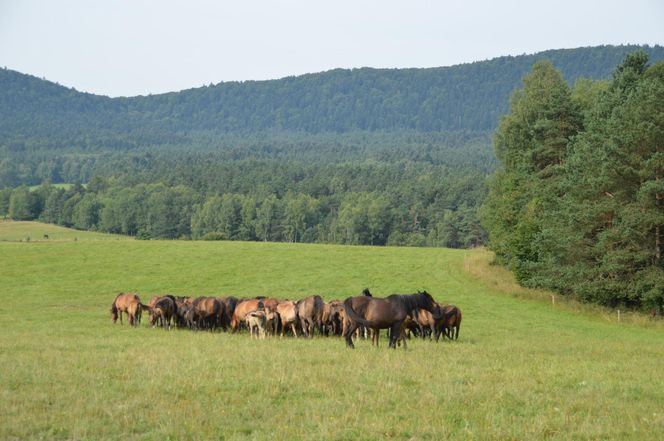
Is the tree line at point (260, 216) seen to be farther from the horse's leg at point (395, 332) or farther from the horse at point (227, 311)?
the horse's leg at point (395, 332)

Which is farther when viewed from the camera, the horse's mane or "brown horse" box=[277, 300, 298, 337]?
"brown horse" box=[277, 300, 298, 337]

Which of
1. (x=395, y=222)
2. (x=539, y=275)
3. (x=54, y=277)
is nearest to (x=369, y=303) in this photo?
(x=539, y=275)

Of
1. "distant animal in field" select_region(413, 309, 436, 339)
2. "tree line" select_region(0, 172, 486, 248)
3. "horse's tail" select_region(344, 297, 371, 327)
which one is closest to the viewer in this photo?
"horse's tail" select_region(344, 297, 371, 327)

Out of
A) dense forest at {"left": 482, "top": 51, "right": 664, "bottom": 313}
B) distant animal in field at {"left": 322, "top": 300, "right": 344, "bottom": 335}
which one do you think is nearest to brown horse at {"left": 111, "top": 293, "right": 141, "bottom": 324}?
distant animal in field at {"left": 322, "top": 300, "right": 344, "bottom": 335}

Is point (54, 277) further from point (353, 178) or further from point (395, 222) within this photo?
point (353, 178)

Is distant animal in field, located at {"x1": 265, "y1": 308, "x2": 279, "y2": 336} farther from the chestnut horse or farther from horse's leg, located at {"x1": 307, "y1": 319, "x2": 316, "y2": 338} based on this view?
the chestnut horse

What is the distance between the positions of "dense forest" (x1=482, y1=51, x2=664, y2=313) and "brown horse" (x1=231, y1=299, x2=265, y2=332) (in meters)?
21.0

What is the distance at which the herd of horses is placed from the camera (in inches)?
757

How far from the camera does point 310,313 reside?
2428 cm

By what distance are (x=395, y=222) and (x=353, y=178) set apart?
48.1m

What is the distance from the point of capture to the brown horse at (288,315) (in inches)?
971

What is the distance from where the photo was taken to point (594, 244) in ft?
132

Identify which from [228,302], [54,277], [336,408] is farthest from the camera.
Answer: [54,277]

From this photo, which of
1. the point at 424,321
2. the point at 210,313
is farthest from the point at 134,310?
the point at 424,321
